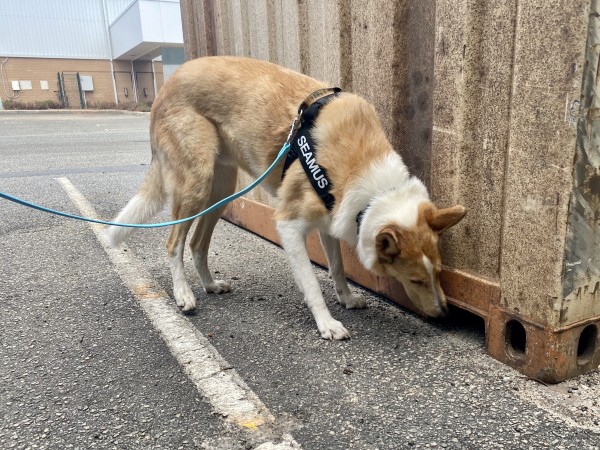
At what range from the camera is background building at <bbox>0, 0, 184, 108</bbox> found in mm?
34281

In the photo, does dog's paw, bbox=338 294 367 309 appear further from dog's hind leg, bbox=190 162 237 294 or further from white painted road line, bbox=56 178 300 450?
white painted road line, bbox=56 178 300 450

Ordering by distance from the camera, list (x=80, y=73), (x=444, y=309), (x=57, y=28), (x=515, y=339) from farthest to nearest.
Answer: (x=80, y=73) < (x=57, y=28) < (x=444, y=309) < (x=515, y=339)

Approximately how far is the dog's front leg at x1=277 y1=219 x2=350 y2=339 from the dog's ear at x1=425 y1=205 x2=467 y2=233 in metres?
0.76

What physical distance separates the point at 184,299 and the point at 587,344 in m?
2.31

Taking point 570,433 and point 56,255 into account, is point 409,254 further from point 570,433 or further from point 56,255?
point 56,255

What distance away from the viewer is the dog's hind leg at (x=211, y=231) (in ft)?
11.5

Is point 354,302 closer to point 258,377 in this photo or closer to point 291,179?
point 291,179

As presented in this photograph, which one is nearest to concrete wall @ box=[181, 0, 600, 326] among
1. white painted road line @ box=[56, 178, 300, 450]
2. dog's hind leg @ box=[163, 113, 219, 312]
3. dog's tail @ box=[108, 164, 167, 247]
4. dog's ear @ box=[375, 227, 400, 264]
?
dog's ear @ box=[375, 227, 400, 264]

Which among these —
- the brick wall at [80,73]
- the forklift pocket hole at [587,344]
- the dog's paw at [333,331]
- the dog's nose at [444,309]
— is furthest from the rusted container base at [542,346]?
the brick wall at [80,73]

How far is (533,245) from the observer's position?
2.11 m

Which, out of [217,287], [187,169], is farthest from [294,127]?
[217,287]

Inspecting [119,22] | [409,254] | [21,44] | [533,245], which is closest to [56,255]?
[409,254]

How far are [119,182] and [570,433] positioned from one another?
22.4ft

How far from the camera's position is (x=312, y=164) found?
2.82 meters
